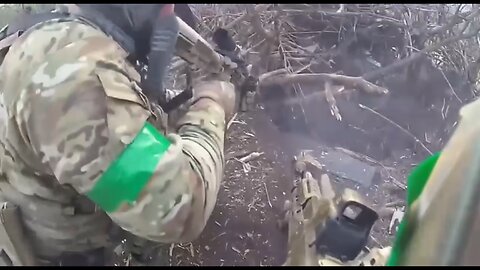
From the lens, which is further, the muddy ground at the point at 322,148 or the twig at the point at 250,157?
the twig at the point at 250,157

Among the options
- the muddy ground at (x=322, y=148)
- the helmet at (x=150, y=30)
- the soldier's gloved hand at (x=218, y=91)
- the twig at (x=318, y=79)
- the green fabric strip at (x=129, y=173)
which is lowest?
the muddy ground at (x=322, y=148)

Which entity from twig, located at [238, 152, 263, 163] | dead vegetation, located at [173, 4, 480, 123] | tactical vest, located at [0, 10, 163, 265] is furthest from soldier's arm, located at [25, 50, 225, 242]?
dead vegetation, located at [173, 4, 480, 123]

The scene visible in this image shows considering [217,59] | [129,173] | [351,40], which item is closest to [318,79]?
[351,40]

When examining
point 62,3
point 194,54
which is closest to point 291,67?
point 194,54

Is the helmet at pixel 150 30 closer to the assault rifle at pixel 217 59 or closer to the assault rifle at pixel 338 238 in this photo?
the assault rifle at pixel 217 59

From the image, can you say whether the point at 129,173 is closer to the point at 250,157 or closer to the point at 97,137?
the point at 97,137

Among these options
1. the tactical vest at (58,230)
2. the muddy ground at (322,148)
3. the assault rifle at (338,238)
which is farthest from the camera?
the muddy ground at (322,148)

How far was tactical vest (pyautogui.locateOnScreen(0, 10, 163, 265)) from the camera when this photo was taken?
1.00m

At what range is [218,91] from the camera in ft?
3.99

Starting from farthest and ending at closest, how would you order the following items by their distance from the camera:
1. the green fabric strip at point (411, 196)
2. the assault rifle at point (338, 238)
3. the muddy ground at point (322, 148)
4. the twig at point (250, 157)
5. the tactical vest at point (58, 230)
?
the twig at point (250, 157), the muddy ground at point (322, 148), the tactical vest at point (58, 230), the assault rifle at point (338, 238), the green fabric strip at point (411, 196)

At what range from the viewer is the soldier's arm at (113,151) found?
0.83m

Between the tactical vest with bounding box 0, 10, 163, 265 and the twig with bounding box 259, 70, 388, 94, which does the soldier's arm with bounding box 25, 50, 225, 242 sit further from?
the twig with bounding box 259, 70, 388, 94

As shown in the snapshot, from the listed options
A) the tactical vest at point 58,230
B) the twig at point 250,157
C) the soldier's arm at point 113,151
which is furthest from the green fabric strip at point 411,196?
the twig at point 250,157

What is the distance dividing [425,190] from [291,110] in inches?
59.3
